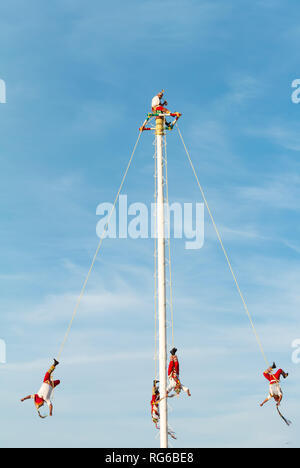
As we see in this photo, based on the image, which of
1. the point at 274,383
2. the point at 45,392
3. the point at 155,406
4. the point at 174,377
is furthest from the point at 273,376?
the point at 45,392

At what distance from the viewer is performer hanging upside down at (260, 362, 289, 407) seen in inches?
1206

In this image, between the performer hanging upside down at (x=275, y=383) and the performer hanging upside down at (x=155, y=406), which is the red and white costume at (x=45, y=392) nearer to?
the performer hanging upside down at (x=155, y=406)

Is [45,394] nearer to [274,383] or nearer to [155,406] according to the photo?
[155,406]

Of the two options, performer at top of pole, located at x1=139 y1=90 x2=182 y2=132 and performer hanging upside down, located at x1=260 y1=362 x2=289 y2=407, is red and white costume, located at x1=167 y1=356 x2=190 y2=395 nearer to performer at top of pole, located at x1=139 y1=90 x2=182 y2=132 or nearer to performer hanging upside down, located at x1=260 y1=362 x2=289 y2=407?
performer hanging upside down, located at x1=260 y1=362 x2=289 y2=407

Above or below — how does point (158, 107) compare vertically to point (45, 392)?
above

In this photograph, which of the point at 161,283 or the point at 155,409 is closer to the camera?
the point at 155,409

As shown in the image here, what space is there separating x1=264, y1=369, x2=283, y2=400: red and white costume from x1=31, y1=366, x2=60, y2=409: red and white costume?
10.8 m

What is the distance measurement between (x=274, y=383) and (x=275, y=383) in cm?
6

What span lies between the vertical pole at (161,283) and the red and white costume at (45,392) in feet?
17.7

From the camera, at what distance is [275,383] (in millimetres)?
30812

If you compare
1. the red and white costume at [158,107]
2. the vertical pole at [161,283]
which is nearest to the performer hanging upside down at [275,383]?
the vertical pole at [161,283]

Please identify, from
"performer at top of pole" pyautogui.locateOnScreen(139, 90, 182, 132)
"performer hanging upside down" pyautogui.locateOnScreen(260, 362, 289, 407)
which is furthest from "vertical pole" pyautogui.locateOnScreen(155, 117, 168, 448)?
"performer hanging upside down" pyautogui.locateOnScreen(260, 362, 289, 407)
